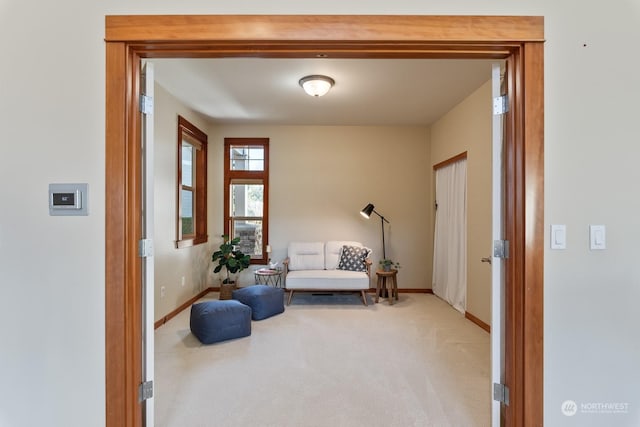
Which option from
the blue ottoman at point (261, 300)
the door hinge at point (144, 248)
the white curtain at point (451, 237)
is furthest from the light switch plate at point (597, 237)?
the blue ottoman at point (261, 300)

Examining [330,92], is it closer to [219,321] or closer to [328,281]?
[328,281]

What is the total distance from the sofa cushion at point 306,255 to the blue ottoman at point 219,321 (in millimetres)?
1670

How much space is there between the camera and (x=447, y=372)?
8.14ft

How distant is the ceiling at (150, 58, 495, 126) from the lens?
9.71ft

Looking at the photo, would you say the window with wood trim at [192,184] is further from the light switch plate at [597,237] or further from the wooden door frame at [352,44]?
the light switch plate at [597,237]

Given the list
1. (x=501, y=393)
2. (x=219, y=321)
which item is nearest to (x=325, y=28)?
(x=501, y=393)

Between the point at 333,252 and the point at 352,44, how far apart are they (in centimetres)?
372

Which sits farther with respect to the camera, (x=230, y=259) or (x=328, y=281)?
(x=230, y=259)

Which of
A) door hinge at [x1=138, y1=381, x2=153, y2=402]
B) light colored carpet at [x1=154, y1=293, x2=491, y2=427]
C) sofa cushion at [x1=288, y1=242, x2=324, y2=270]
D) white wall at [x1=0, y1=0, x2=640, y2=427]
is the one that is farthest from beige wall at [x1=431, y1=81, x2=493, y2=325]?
door hinge at [x1=138, y1=381, x2=153, y2=402]

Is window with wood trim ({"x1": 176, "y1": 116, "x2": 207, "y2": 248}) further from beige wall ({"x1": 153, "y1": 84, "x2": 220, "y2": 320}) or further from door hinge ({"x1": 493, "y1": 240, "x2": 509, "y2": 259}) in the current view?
door hinge ({"x1": 493, "y1": 240, "x2": 509, "y2": 259})

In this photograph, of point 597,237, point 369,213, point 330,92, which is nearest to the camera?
point 597,237

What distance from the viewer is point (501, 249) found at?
5.04 ft

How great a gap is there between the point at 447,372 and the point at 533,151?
1878 mm
